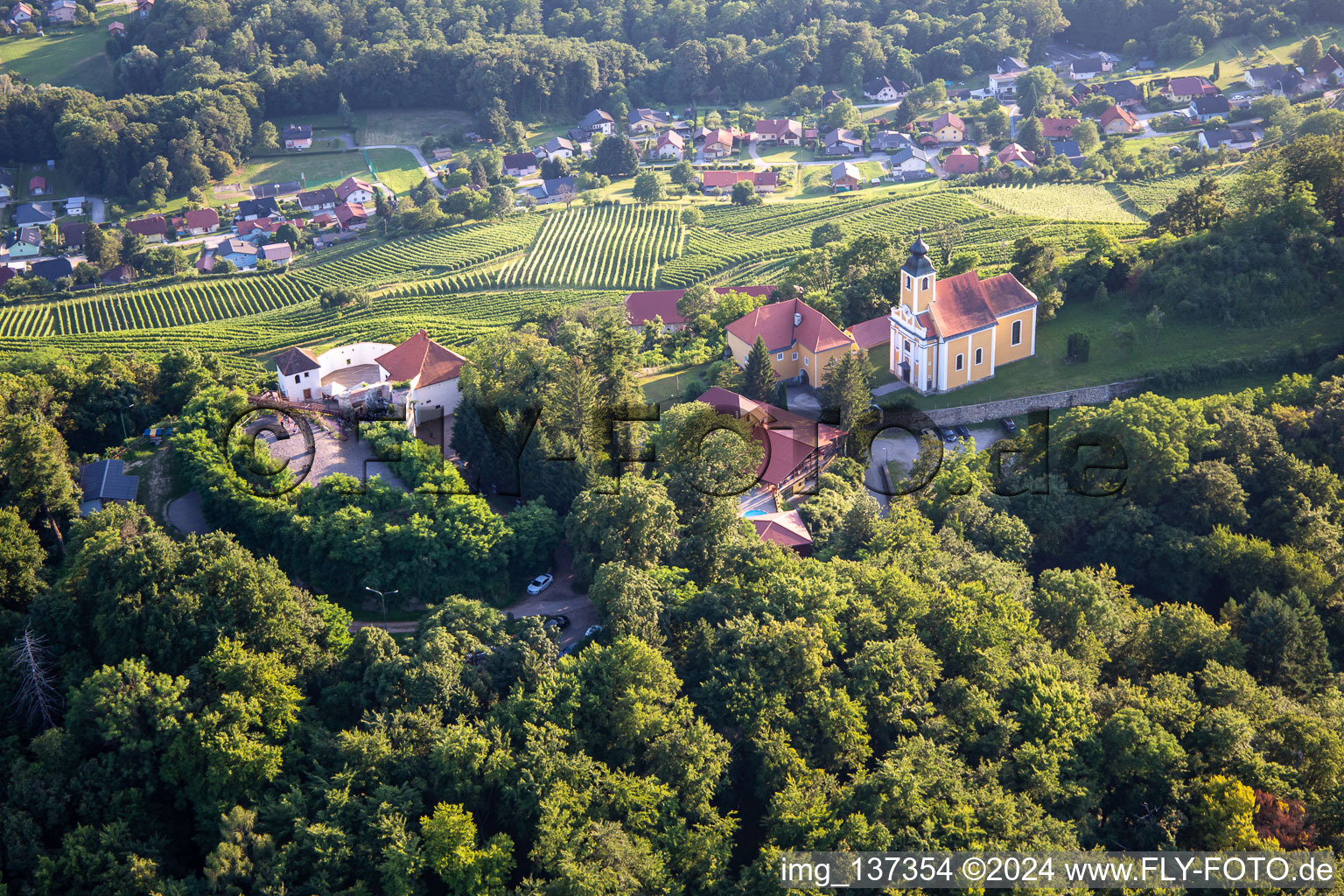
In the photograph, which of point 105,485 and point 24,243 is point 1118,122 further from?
point 24,243

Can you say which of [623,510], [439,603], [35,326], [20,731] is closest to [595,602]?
[623,510]

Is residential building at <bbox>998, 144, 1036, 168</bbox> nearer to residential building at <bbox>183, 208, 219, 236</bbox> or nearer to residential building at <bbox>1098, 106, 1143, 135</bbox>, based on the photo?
residential building at <bbox>1098, 106, 1143, 135</bbox>

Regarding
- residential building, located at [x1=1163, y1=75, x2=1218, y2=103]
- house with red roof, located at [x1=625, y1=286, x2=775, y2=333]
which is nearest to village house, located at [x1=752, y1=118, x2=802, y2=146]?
residential building, located at [x1=1163, y1=75, x2=1218, y2=103]

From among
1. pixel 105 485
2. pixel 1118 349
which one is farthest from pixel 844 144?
pixel 105 485

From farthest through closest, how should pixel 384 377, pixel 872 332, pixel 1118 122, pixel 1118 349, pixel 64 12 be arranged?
pixel 64 12 < pixel 1118 122 < pixel 872 332 < pixel 1118 349 < pixel 384 377

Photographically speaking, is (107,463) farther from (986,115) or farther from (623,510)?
(986,115)

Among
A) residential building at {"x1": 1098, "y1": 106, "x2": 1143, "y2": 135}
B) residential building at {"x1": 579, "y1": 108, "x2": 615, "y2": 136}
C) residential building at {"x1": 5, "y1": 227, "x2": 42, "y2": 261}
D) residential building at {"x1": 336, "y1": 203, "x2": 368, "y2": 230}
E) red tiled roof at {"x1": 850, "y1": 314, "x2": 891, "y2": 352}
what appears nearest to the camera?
red tiled roof at {"x1": 850, "y1": 314, "x2": 891, "y2": 352}

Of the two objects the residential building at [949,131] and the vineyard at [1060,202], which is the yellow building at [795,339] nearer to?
the vineyard at [1060,202]
